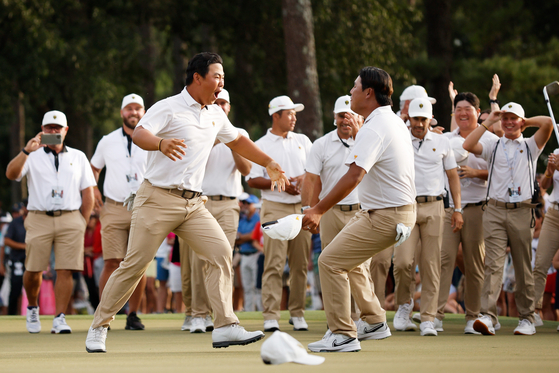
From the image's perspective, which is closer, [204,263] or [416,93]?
[204,263]

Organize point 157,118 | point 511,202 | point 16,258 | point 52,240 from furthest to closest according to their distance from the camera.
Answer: point 16,258 → point 52,240 → point 511,202 → point 157,118

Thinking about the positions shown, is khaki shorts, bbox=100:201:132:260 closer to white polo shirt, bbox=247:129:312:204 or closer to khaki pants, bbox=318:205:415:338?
white polo shirt, bbox=247:129:312:204

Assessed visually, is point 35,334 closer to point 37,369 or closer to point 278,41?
point 37,369

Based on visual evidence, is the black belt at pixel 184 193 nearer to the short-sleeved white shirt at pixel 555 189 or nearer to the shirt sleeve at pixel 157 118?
the shirt sleeve at pixel 157 118

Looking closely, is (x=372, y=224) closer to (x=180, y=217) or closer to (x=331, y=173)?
(x=180, y=217)

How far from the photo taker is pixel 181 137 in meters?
6.23

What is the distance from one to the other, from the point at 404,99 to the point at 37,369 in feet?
18.6

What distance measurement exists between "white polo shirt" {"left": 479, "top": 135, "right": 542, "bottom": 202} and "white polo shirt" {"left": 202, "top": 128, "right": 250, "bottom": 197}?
2.88 metres

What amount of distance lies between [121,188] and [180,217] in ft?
10.0

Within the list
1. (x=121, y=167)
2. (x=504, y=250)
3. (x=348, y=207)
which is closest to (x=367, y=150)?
(x=348, y=207)

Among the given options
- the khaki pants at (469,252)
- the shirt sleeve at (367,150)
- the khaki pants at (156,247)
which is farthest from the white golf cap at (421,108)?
the khaki pants at (156,247)

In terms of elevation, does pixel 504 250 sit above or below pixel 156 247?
below

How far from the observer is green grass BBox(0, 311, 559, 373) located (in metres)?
5.09

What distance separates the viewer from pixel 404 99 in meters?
9.38
